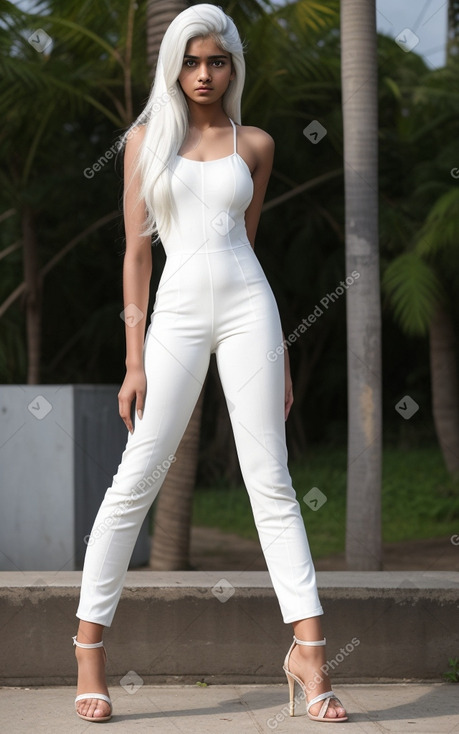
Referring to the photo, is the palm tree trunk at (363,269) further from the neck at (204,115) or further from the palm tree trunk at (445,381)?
the palm tree trunk at (445,381)

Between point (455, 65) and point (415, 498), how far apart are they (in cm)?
342

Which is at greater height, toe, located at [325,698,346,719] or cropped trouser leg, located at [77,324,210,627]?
cropped trouser leg, located at [77,324,210,627]

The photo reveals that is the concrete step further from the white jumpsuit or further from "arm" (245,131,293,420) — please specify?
"arm" (245,131,293,420)

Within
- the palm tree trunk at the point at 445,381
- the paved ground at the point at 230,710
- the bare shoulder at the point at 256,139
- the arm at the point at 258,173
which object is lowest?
the paved ground at the point at 230,710

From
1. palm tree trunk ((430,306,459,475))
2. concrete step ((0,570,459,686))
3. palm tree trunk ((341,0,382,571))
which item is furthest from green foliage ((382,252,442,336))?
concrete step ((0,570,459,686))

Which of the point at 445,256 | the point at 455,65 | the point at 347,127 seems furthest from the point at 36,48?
the point at 455,65

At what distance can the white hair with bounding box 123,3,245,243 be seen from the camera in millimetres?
2549

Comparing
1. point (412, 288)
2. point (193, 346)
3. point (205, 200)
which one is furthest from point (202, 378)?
point (412, 288)

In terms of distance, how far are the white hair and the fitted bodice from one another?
32mm

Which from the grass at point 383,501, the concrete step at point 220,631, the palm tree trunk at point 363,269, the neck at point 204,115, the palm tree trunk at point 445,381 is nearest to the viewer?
the neck at point 204,115

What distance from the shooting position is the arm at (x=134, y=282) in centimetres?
259

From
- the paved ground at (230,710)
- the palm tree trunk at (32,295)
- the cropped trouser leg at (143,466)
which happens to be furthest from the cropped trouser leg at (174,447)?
the palm tree trunk at (32,295)

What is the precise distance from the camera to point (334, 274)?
9.04 meters

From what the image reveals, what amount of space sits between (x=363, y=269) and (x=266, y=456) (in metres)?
1.66
